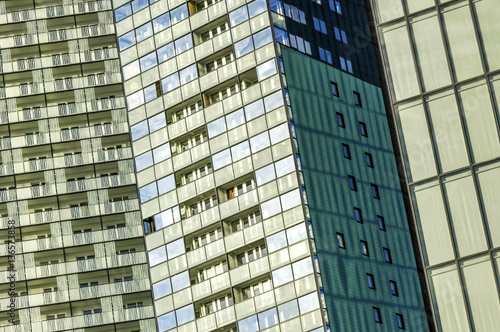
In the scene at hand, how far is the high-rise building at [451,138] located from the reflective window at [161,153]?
44180 mm

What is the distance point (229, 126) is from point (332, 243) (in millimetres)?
10736

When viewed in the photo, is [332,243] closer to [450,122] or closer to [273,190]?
[273,190]

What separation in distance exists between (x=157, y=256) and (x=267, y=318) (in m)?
10.4

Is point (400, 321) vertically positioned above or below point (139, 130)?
below

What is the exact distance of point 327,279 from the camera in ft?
247

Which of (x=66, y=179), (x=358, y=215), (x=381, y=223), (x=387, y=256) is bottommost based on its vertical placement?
(x=387, y=256)

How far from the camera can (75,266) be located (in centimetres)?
9725

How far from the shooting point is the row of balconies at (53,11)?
106438 millimetres

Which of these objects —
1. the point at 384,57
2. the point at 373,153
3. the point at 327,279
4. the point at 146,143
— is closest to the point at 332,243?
the point at 327,279

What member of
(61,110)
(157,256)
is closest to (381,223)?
(157,256)

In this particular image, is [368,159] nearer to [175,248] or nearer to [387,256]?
[387,256]

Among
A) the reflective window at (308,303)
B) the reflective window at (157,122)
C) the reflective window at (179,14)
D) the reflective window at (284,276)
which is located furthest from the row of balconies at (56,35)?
the reflective window at (308,303)

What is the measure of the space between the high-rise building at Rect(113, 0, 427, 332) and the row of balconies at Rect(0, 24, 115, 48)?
1672 centimetres

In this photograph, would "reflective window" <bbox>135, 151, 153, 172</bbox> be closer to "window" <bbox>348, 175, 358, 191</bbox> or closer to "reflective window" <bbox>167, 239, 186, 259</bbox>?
"reflective window" <bbox>167, 239, 186, 259</bbox>
